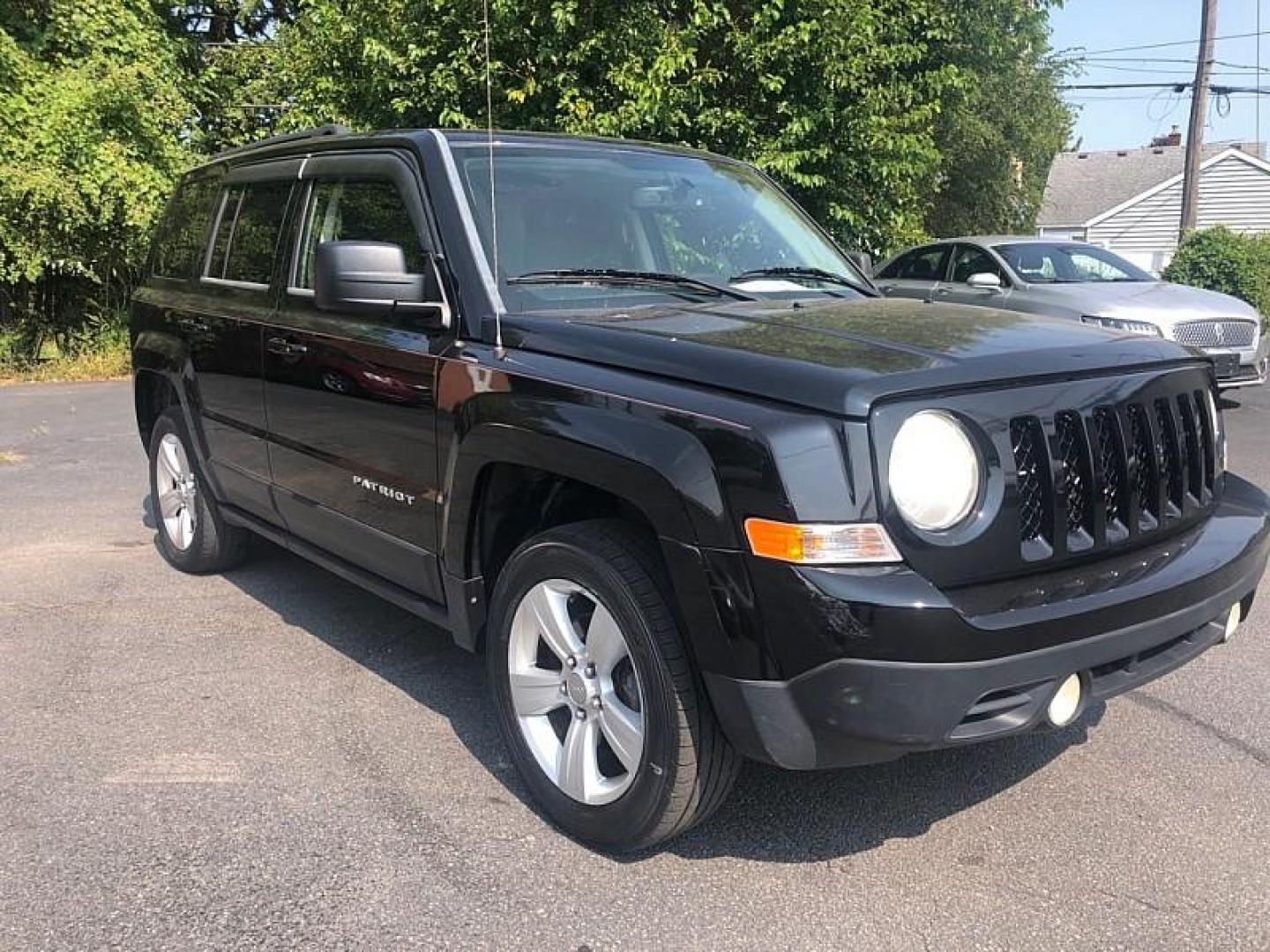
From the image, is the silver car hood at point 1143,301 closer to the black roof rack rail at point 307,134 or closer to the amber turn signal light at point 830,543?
the black roof rack rail at point 307,134

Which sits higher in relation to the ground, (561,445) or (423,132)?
(423,132)

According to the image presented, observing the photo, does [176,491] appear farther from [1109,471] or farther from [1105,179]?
[1105,179]

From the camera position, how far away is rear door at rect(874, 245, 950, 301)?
37.6 feet

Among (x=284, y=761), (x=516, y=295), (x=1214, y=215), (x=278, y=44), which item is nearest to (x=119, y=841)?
(x=284, y=761)

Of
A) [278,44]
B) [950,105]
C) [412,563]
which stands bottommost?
[412,563]

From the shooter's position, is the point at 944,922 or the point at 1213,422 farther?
the point at 1213,422

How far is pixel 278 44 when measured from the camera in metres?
16.9

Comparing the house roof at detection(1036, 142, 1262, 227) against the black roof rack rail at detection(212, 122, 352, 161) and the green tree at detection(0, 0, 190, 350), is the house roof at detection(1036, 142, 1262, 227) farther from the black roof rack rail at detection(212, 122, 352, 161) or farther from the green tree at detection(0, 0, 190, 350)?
the black roof rack rail at detection(212, 122, 352, 161)

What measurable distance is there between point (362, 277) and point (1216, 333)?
29.6 feet

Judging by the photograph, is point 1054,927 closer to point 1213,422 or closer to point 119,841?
point 1213,422

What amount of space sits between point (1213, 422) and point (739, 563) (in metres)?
1.63

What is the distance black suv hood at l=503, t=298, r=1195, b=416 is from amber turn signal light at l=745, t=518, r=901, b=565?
0.25 meters

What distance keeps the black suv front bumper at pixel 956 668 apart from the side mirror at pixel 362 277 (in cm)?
150

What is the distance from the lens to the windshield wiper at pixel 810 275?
376 centimetres
